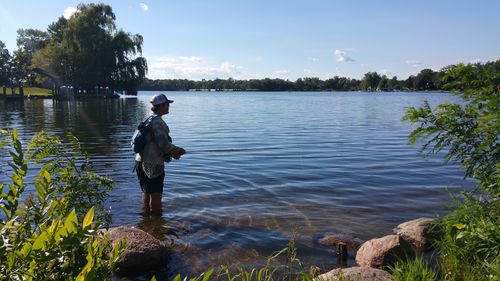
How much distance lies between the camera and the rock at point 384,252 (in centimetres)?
604

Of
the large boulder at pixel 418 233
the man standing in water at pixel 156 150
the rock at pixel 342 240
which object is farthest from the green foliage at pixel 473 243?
the man standing in water at pixel 156 150

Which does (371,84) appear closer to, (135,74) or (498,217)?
(135,74)

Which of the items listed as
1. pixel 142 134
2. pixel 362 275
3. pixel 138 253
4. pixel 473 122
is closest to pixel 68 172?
pixel 138 253

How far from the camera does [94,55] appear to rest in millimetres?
64625

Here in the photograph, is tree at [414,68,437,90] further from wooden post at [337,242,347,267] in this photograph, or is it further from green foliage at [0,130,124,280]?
green foliage at [0,130,124,280]

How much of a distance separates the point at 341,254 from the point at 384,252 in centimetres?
76

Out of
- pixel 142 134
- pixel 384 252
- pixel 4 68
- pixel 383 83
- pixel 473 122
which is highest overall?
pixel 383 83

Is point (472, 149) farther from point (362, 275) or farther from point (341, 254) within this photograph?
point (341, 254)

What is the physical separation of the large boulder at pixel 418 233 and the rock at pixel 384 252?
54cm

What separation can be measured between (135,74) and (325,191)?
210 ft

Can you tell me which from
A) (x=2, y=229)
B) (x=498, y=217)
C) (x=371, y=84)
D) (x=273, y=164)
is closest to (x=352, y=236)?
(x=498, y=217)

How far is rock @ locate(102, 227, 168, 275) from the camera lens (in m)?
5.98

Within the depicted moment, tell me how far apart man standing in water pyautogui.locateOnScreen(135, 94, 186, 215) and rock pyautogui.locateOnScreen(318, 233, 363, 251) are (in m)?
3.04

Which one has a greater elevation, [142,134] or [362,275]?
[142,134]
